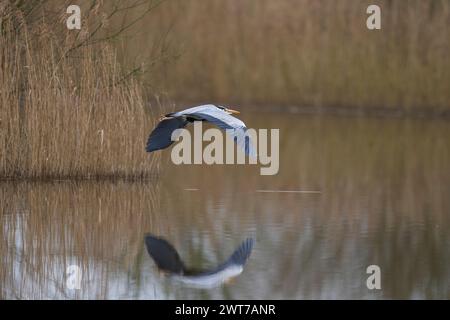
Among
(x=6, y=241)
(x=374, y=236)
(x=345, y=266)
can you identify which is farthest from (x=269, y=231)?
(x=6, y=241)

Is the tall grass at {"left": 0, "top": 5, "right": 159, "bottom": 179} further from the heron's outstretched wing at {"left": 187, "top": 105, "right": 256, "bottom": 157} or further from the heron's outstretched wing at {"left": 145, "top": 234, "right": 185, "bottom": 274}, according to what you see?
the heron's outstretched wing at {"left": 145, "top": 234, "right": 185, "bottom": 274}

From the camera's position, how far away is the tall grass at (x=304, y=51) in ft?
56.7

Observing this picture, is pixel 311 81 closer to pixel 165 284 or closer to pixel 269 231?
pixel 269 231

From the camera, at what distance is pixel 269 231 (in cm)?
733

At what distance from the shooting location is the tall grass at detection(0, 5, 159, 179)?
8.80m

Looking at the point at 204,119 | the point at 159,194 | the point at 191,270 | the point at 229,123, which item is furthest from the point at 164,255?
the point at 159,194

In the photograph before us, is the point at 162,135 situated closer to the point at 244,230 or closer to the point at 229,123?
the point at 229,123

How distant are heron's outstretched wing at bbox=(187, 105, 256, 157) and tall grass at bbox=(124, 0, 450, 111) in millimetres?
9947

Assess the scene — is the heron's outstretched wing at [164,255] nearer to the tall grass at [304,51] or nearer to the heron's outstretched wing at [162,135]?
the heron's outstretched wing at [162,135]

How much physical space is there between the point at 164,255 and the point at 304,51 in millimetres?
11445

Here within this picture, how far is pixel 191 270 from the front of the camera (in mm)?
6129

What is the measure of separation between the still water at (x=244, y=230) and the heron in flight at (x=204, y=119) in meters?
0.47
